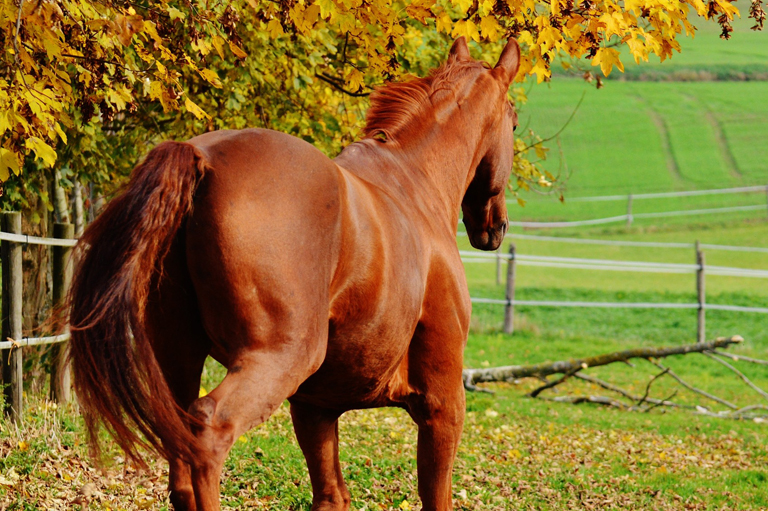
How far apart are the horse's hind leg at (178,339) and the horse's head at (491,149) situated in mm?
1921

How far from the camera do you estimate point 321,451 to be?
143 inches

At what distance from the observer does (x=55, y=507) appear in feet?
14.1

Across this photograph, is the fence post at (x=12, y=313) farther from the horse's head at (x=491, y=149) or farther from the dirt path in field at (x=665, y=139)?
the dirt path in field at (x=665, y=139)

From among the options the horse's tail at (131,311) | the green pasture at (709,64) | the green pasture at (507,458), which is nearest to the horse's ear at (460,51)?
the horse's tail at (131,311)

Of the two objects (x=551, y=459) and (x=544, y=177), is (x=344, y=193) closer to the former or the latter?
(x=551, y=459)

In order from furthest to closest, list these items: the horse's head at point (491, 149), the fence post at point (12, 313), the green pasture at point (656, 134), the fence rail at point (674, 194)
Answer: the green pasture at point (656, 134)
the fence rail at point (674, 194)
the fence post at point (12, 313)
the horse's head at point (491, 149)

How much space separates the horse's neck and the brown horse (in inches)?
8.1

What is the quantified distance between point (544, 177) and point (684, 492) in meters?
3.47

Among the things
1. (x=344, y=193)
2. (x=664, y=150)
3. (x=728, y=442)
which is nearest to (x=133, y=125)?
(x=344, y=193)

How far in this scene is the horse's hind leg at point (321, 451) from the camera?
11.7ft

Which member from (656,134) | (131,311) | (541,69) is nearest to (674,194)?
(656,134)

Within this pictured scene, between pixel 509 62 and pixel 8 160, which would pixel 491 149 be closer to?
pixel 509 62

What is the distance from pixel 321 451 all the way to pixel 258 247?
4.83 feet

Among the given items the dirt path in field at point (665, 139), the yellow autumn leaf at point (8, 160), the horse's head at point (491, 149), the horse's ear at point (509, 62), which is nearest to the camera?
the yellow autumn leaf at point (8, 160)
